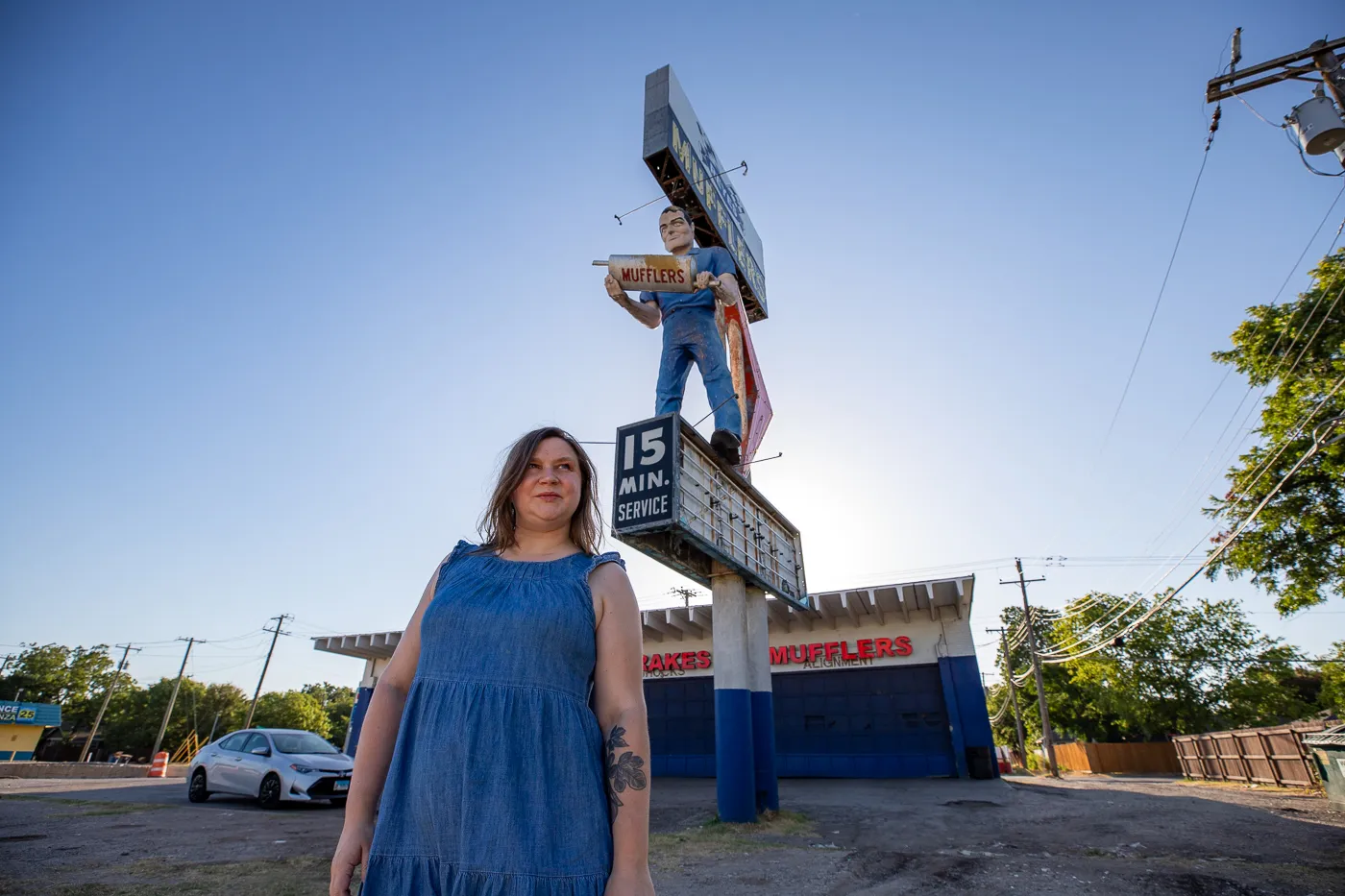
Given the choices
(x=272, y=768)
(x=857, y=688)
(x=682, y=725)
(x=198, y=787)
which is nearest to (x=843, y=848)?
(x=272, y=768)

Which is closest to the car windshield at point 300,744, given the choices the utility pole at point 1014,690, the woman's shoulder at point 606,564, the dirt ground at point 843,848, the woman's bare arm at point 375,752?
the dirt ground at point 843,848

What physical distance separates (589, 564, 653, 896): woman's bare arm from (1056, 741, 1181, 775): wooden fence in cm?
4161

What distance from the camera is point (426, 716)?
170cm

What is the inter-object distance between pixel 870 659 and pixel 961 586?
3.53 metres

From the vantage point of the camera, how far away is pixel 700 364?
973 cm

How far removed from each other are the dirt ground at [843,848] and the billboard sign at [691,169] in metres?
9.77

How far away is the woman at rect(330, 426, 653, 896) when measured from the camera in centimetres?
151

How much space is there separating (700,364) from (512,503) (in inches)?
305

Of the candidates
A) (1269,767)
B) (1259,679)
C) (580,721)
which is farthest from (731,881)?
(1259,679)

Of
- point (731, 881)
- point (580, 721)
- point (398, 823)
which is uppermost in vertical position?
point (580, 721)

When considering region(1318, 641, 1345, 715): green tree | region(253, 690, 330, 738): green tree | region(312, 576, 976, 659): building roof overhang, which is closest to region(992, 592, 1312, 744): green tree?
region(1318, 641, 1345, 715): green tree

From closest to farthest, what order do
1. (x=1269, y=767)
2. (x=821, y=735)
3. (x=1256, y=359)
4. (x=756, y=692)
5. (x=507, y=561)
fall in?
(x=507, y=561) → (x=756, y=692) → (x=1269, y=767) → (x=1256, y=359) → (x=821, y=735)

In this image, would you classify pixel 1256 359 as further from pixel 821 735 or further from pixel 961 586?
pixel 821 735

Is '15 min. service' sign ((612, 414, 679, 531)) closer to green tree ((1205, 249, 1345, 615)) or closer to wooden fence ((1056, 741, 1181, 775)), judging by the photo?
green tree ((1205, 249, 1345, 615))
